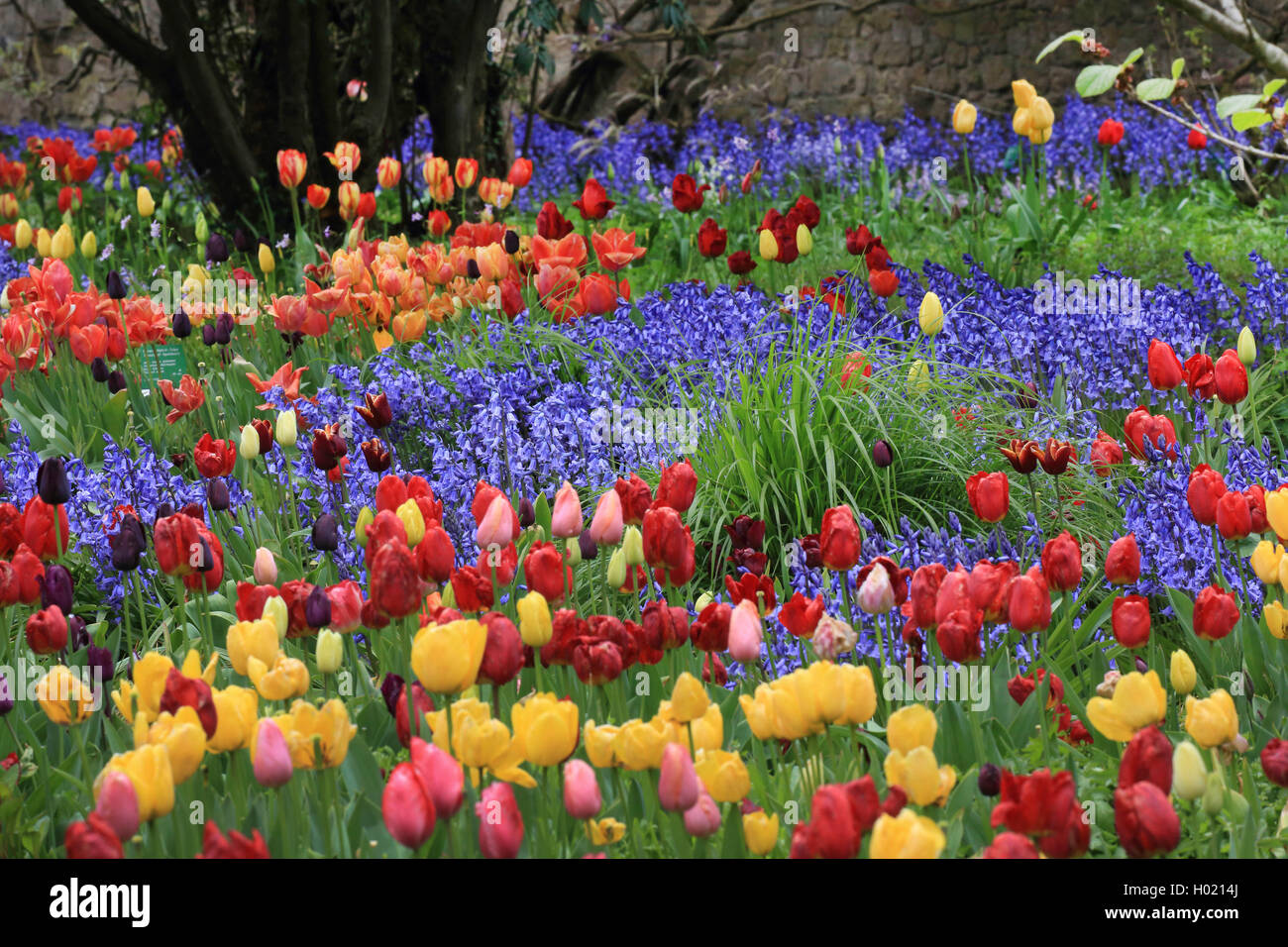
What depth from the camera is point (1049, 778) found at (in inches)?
58.5

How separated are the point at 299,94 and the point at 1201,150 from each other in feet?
19.3

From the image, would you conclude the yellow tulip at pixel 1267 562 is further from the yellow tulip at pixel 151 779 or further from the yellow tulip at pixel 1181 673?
the yellow tulip at pixel 151 779

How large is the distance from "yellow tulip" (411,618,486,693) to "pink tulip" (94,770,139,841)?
36 centimetres

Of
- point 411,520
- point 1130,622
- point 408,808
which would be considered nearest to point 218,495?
point 411,520

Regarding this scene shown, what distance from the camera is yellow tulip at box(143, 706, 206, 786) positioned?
5.26 ft

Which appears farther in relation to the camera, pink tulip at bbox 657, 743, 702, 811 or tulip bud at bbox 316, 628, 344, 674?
tulip bud at bbox 316, 628, 344, 674

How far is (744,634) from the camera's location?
201 cm

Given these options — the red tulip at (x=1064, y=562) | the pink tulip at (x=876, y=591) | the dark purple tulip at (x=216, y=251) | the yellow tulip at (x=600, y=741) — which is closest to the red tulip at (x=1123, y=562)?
the red tulip at (x=1064, y=562)

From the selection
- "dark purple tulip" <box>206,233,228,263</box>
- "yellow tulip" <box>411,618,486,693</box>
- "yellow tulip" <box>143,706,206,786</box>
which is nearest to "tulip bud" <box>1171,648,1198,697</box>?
"yellow tulip" <box>411,618,486,693</box>

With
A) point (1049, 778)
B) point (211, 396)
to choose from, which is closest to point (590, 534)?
point (1049, 778)

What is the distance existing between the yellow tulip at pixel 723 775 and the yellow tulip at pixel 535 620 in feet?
1.24

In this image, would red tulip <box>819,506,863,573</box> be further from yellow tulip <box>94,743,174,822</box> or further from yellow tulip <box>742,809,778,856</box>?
yellow tulip <box>94,743,174,822</box>

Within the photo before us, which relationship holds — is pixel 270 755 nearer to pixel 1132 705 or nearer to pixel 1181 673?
pixel 1132 705
